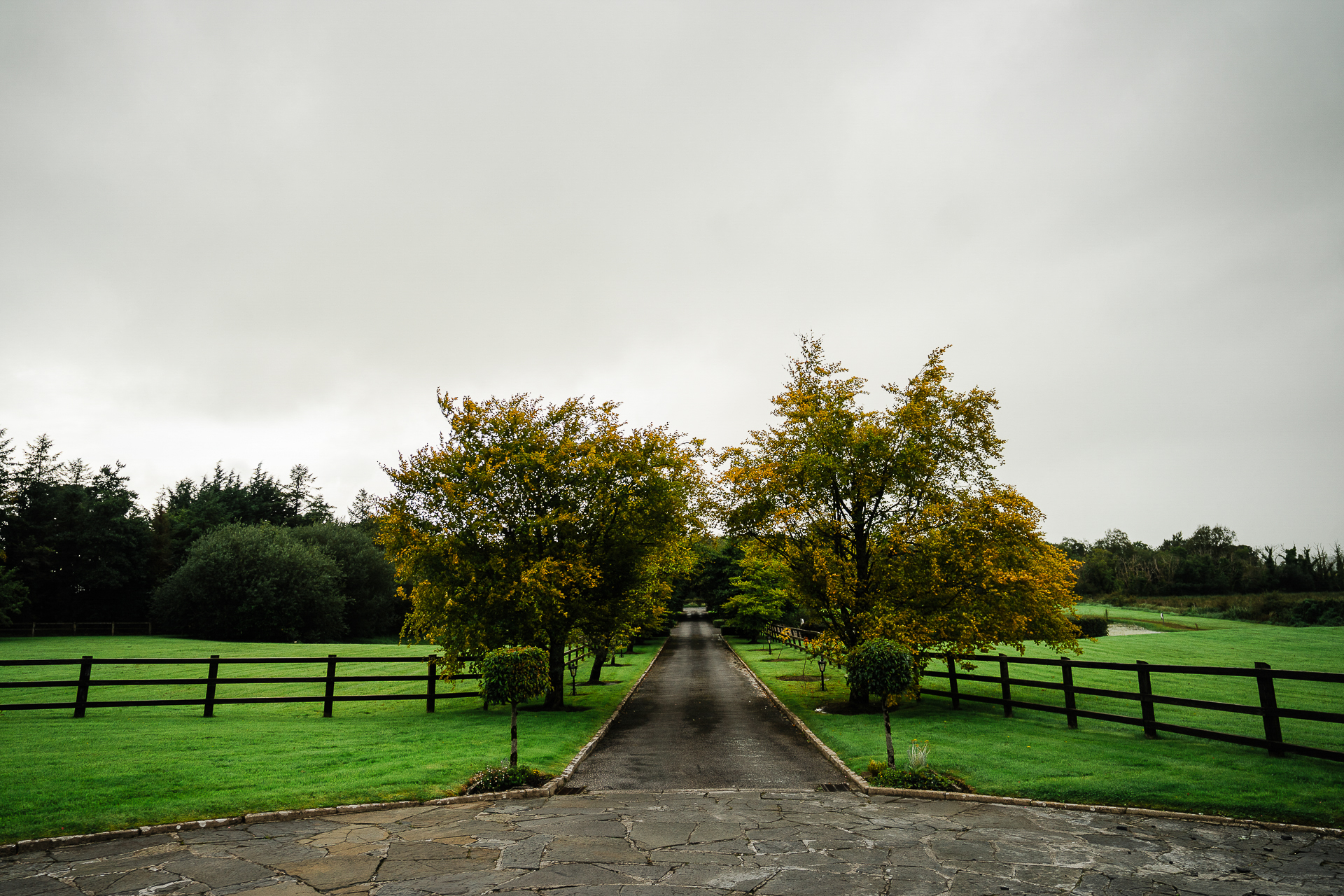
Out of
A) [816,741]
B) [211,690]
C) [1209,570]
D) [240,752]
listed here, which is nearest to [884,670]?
[816,741]

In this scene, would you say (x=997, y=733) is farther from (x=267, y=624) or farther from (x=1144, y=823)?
(x=267, y=624)

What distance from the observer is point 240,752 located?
1168cm

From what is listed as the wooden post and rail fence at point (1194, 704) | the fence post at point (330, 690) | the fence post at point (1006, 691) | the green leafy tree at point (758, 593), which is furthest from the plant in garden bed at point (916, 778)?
the fence post at point (330, 690)

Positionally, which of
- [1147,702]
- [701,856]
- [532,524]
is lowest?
[701,856]

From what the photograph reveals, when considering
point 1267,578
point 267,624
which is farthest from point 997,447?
point 1267,578

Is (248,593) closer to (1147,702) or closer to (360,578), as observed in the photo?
(360,578)

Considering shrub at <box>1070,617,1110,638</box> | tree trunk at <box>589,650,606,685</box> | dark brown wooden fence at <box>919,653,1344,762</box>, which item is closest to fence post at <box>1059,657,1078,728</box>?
dark brown wooden fence at <box>919,653,1344,762</box>

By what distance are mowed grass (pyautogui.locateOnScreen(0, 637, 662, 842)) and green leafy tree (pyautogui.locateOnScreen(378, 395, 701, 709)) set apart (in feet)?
8.57

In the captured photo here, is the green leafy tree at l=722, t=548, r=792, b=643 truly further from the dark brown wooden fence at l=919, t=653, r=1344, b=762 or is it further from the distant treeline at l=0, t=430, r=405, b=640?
the distant treeline at l=0, t=430, r=405, b=640

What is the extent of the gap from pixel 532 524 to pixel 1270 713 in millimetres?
15267

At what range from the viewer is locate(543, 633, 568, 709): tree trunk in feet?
61.4

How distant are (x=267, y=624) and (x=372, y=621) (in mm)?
15044

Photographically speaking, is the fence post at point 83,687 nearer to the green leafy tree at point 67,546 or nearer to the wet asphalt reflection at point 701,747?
the wet asphalt reflection at point 701,747

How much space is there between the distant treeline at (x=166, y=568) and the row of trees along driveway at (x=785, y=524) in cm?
3534
